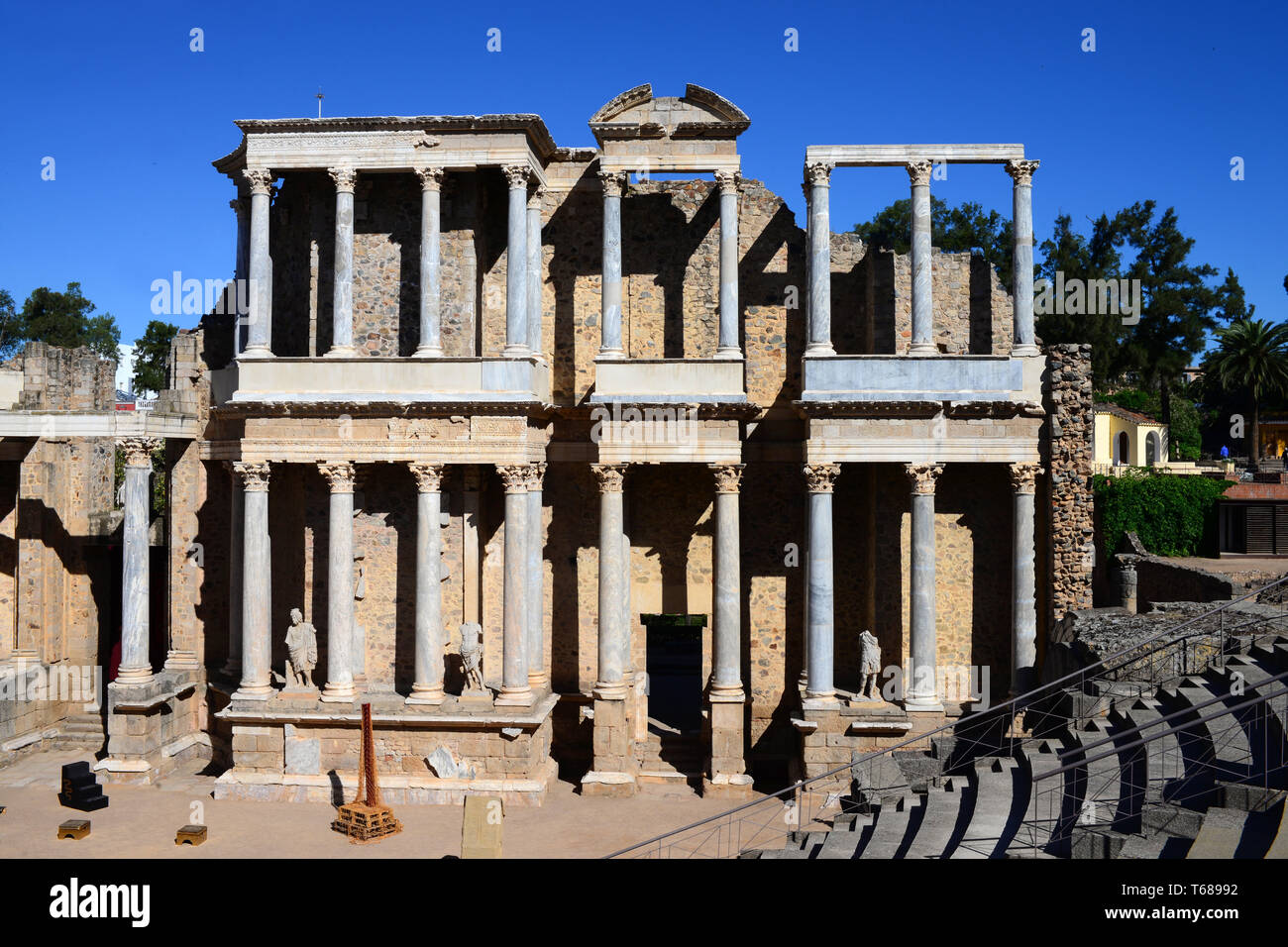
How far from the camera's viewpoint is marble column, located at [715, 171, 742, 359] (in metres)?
21.5

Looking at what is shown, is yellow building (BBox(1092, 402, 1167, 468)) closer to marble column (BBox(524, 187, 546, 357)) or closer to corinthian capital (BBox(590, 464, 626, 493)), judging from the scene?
corinthian capital (BBox(590, 464, 626, 493))

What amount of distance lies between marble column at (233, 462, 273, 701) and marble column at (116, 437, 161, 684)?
2.87 meters

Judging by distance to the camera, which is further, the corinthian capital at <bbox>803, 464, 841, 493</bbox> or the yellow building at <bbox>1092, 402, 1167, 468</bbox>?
the yellow building at <bbox>1092, 402, 1167, 468</bbox>

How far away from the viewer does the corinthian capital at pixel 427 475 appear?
2127 cm

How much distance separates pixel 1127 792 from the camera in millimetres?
13531

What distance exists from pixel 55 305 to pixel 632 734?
2114 inches

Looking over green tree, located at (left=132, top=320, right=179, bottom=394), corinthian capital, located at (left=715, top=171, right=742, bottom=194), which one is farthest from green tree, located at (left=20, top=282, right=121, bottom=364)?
corinthian capital, located at (left=715, top=171, right=742, bottom=194)

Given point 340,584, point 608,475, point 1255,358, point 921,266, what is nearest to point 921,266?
point 921,266

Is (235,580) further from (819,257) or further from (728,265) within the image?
(819,257)

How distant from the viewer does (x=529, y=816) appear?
65.5 ft

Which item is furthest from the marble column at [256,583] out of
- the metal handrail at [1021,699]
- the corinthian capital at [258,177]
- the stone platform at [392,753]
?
the metal handrail at [1021,699]

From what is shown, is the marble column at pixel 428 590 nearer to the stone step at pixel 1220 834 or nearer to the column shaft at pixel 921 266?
the column shaft at pixel 921 266

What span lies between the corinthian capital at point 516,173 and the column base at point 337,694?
10563mm
